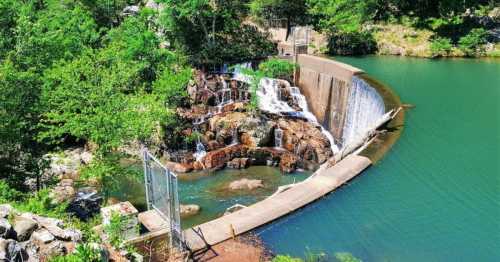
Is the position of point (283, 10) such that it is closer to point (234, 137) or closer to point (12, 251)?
point (234, 137)

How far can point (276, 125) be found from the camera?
25.5 m

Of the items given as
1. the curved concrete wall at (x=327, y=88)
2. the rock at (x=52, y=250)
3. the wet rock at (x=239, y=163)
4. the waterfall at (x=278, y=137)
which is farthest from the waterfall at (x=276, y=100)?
the rock at (x=52, y=250)

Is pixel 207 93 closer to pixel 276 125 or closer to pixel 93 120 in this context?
pixel 276 125

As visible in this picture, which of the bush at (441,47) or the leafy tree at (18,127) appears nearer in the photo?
the leafy tree at (18,127)

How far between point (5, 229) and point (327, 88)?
2174cm

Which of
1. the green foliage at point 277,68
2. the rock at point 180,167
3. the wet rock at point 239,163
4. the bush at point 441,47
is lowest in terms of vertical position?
the rock at point 180,167

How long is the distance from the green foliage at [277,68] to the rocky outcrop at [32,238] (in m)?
21.6

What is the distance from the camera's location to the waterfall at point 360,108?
2336cm

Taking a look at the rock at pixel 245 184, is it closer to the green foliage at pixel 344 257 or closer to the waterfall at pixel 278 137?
the waterfall at pixel 278 137

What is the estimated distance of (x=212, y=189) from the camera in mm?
21172

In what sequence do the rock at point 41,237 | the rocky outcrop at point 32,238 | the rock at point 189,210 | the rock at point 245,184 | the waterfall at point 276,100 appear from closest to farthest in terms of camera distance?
the rocky outcrop at point 32,238 < the rock at point 41,237 < the rock at point 189,210 < the rock at point 245,184 < the waterfall at point 276,100

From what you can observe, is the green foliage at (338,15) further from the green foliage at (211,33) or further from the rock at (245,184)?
the rock at (245,184)

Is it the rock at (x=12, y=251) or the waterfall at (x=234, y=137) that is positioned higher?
the rock at (x=12, y=251)

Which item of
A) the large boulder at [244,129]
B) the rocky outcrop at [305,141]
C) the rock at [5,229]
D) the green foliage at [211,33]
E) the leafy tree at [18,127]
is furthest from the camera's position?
the green foliage at [211,33]
